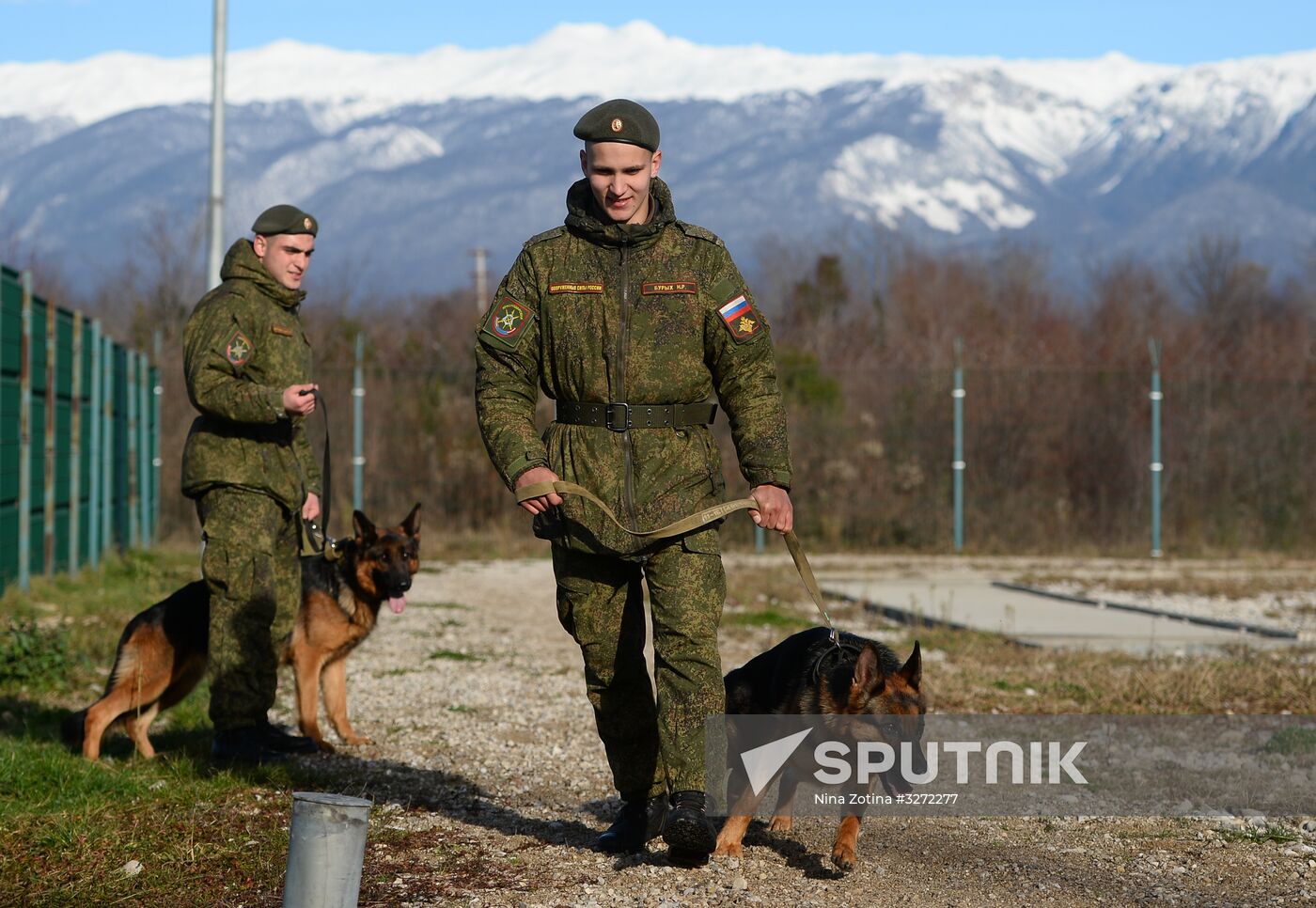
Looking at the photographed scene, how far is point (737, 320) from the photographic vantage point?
449 cm

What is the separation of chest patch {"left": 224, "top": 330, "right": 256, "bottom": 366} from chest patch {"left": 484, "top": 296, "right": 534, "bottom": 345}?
188cm

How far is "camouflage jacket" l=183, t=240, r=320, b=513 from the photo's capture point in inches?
234

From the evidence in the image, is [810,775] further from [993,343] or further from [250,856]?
[993,343]

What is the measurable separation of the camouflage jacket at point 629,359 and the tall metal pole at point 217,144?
11618 millimetres

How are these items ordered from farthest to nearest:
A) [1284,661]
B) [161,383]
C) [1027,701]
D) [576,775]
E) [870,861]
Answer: [161,383]
[1284,661]
[1027,701]
[576,775]
[870,861]

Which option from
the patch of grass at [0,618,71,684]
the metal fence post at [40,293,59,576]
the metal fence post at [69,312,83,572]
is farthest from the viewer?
the metal fence post at [69,312,83,572]

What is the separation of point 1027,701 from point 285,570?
3.78 meters

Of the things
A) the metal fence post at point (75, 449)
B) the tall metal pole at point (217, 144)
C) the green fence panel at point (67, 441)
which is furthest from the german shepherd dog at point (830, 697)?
the tall metal pole at point (217, 144)

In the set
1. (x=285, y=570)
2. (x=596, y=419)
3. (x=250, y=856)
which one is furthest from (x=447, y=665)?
(x=596, y=419)

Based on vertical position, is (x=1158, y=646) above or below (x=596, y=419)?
below

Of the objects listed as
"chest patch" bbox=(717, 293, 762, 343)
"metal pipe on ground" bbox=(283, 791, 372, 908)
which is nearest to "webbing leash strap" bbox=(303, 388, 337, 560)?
"chest patch" bbox=(717, 293, 762, 343)

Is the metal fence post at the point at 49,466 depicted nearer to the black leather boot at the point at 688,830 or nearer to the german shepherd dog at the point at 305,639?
the german shepherd dog at the point at 305,639

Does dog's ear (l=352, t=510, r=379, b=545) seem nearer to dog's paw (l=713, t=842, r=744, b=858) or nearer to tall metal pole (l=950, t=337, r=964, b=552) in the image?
dog's paw (l=713, t=842, r=744, b=858)

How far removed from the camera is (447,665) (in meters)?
9.27
